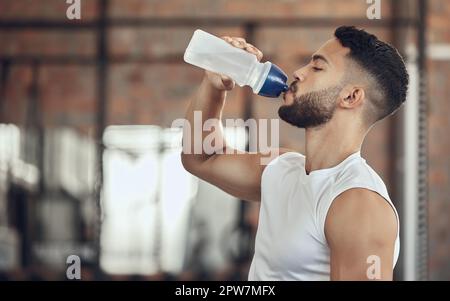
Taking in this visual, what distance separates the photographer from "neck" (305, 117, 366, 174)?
81 centimetres

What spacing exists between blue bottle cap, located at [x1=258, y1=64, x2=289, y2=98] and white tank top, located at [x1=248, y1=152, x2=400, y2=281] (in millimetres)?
104

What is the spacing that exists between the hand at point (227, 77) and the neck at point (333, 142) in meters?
0.11

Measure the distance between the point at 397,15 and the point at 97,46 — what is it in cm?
104

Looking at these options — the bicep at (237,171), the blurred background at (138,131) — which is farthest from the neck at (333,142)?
the blurred background at (138,131)

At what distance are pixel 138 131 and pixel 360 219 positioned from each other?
73.2 inches

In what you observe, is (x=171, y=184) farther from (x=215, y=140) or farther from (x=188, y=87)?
(x=215, y=140)

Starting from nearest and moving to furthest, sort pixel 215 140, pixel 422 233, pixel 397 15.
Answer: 1. pixel 215 140
2. pixel 422 233
3. pixel 397 15

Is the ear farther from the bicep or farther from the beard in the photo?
the bicep

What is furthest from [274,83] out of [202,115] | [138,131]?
[138,131]

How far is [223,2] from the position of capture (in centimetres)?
255

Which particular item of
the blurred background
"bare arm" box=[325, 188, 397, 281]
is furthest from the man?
the blurred background

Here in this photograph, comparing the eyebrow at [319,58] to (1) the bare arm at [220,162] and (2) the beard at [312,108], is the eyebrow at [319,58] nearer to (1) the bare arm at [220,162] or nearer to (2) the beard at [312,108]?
(2) the beard at [312,108]

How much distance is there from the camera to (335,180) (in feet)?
2.57
